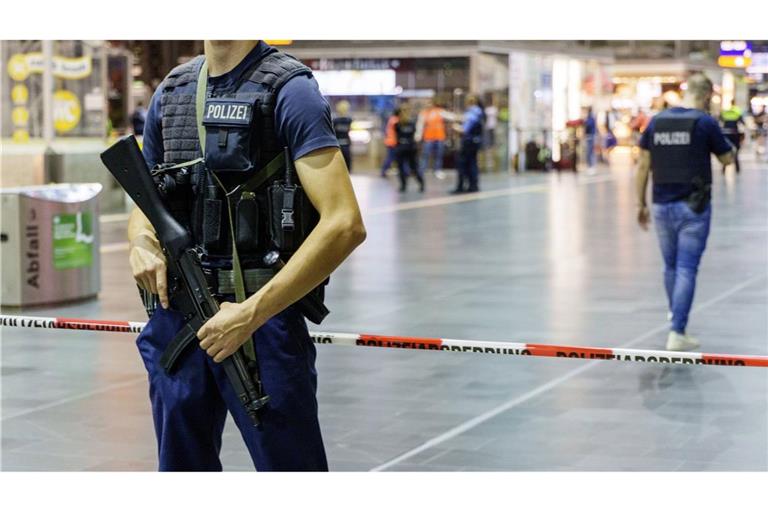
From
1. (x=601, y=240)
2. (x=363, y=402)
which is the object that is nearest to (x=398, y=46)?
(x=601, y=240)

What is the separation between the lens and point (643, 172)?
1000cm

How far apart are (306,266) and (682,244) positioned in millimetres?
6535

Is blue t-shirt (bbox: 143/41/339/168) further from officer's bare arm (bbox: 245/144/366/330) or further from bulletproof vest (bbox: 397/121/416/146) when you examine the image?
bulletproof vest (bbox: 397/121/416/146)

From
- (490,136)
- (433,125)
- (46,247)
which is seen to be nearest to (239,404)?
(46,247)

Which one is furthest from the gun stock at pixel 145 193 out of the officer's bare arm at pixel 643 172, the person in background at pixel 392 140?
the person in background at pixel 392 140

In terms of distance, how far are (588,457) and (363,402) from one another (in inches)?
65.9

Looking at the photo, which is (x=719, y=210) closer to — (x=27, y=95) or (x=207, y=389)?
(x=27, y=95)

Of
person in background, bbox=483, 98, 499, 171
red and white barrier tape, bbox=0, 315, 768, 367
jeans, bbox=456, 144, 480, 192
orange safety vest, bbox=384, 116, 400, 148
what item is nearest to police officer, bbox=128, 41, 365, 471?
red and white barrier tape, bbox=0, 315, 768, 367

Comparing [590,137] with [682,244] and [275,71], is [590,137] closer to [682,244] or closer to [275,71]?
[682,244]

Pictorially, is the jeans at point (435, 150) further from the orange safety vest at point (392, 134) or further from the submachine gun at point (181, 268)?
the submachine gun at point (181, 268)

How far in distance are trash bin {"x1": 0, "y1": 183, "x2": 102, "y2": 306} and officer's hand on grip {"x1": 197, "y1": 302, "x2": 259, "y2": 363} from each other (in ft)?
27.6

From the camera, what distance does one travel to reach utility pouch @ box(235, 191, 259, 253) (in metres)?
3.52

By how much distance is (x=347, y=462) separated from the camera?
640cm
